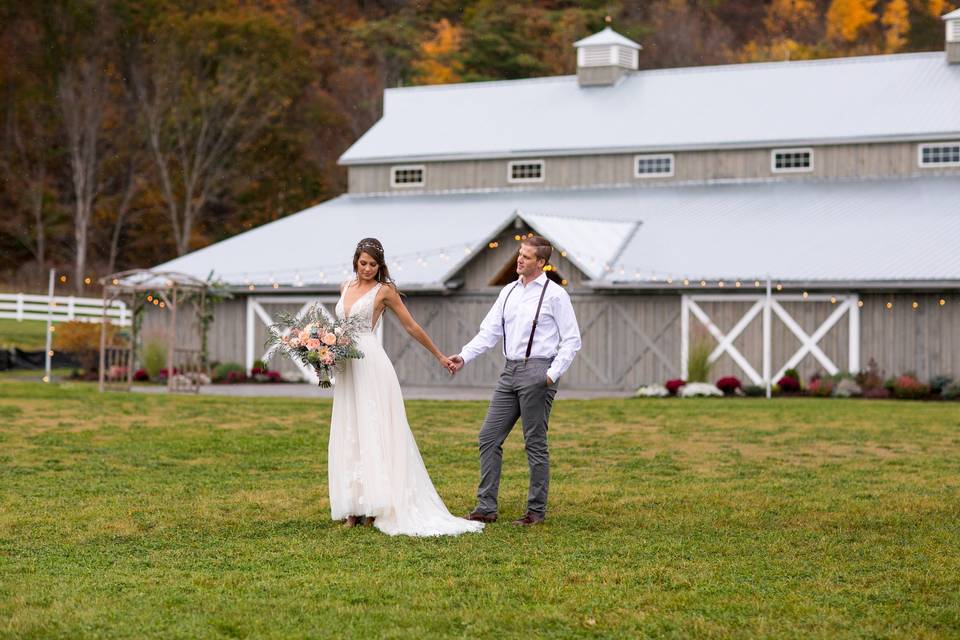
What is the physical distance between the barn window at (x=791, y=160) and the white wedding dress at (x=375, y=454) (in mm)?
24887

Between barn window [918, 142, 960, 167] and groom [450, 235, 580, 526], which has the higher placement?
barn window [918, 142, 960, 167]

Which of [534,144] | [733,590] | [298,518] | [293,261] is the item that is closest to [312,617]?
[733,590]

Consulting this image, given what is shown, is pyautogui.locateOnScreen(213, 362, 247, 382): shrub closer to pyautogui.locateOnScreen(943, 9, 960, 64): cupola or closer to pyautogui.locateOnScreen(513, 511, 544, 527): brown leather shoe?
pyautogui.locateOnScreen(943, 9, 960, 64): cupola

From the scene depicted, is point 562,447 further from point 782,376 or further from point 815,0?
point 815,0

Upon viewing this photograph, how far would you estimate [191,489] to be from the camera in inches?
462

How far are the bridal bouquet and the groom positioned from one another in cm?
72

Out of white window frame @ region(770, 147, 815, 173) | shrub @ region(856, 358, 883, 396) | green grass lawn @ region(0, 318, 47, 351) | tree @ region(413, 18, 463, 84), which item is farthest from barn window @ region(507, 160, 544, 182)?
tree @ region(413, 18, 463, 84)

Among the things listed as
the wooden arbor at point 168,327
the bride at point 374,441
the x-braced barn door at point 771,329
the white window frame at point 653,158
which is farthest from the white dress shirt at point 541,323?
the white window frame at point 653,158

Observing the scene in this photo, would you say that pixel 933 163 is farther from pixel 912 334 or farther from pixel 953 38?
pixel 912 334

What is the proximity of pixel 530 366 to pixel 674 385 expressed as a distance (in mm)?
16842

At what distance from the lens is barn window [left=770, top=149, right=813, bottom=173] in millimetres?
33344

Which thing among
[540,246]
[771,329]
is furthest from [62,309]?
[540,246]

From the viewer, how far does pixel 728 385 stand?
87.1 feet

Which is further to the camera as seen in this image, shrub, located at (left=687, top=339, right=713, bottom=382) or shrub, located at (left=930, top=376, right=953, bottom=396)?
shrub, located at (left=687, top=339, right=713, bottom=382)
